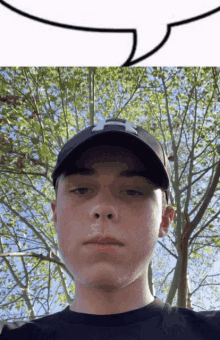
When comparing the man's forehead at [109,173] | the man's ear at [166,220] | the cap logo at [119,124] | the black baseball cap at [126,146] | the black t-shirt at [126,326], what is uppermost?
the cap logo at [119,124]

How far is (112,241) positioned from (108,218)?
0.07 m

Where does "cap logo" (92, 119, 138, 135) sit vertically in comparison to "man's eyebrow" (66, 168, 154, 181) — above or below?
above

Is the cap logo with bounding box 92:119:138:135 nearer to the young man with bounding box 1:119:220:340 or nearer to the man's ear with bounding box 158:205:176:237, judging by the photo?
the young man with bounding box 1:119:220:340

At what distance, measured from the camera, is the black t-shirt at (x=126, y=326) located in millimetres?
1044

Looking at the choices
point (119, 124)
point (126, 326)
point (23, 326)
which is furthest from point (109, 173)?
point (23, 326)

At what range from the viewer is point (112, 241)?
954mm

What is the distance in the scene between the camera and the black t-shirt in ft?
3.43

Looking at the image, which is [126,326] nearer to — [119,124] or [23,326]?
[23,326]

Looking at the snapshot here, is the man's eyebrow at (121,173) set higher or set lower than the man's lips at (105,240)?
higher

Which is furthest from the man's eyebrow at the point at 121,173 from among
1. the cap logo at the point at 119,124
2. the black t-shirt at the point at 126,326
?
the black t-shirt at the point at 126,326

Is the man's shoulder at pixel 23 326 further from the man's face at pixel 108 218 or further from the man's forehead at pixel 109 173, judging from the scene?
the man's forehead at pixel 109 173

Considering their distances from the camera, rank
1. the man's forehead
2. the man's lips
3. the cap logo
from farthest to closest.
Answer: the cap logo < the man's forehead < the man's lips

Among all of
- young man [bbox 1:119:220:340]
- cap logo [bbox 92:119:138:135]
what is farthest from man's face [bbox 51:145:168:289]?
cap logo [bbox 92:119:138:135]

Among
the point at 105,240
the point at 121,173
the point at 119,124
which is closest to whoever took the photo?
the point at 105,240
